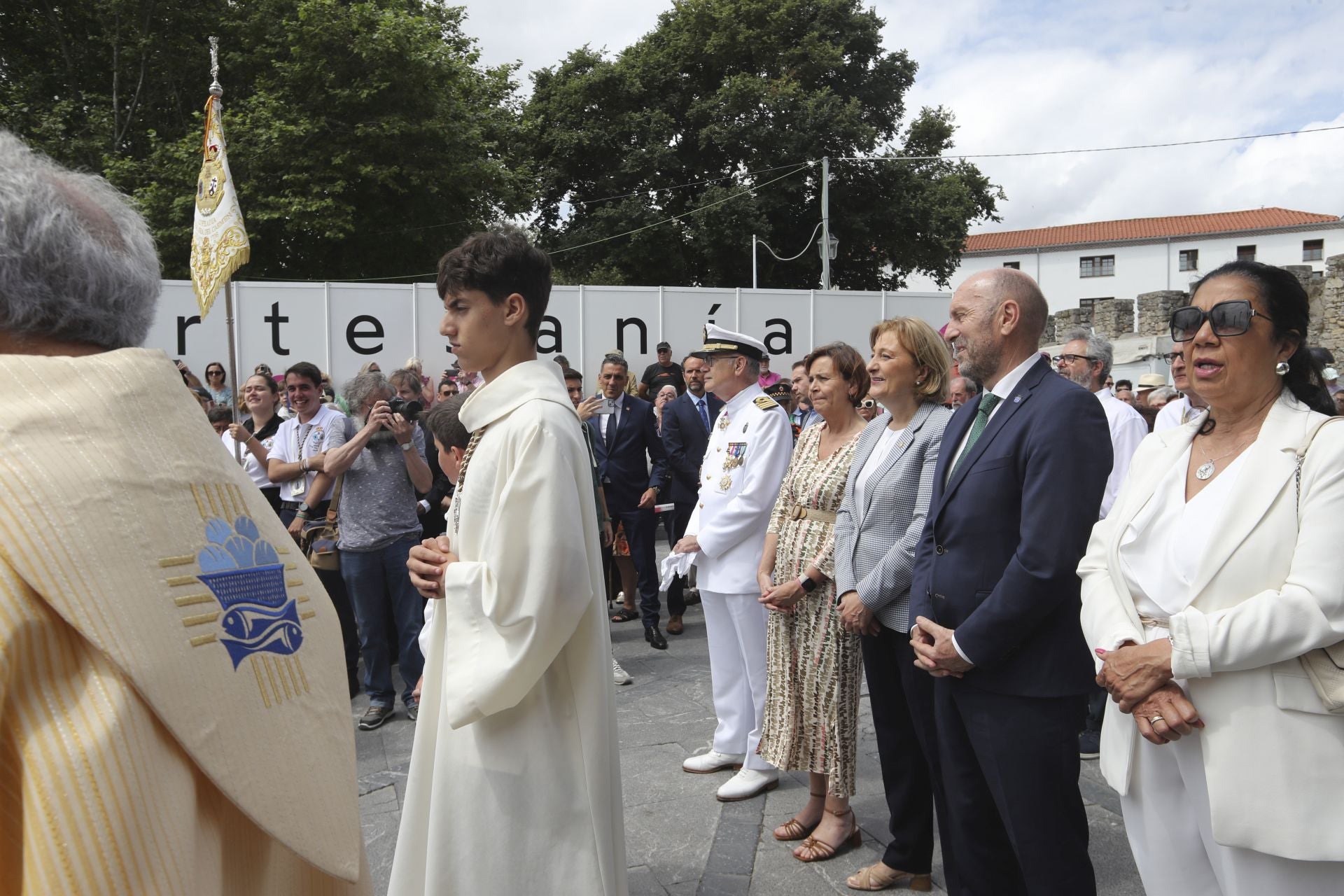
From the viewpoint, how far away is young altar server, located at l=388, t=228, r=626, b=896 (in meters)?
2.10

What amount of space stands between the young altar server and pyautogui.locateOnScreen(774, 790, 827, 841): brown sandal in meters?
1.52

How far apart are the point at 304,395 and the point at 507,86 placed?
2218 centimetres

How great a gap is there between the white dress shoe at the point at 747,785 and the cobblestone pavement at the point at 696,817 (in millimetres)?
38

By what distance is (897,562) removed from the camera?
10.5 feet

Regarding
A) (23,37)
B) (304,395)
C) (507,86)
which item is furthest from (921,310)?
(23,37)

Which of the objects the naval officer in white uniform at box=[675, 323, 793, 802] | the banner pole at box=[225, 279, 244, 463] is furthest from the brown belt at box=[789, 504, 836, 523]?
the banner pole at box=[225, 279, 244, 463]

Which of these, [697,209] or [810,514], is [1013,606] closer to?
[810,514]

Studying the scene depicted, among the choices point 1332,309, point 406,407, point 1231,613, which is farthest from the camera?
point 1332,309

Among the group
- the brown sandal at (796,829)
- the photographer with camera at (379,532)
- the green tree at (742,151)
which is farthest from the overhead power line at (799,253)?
the brown sandal at (796,829)

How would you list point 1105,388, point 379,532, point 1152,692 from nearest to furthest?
point 1152,692 → point 379,532 → point 1105,388

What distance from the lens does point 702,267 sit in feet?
98.4

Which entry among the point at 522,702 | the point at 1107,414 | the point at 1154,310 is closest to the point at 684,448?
the point at 1107,414

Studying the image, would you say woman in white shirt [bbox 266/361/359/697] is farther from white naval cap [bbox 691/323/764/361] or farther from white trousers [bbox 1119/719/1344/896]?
white trousers [bbox 1119/719/1344/896]

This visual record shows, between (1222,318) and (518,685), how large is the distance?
69.3 inches
